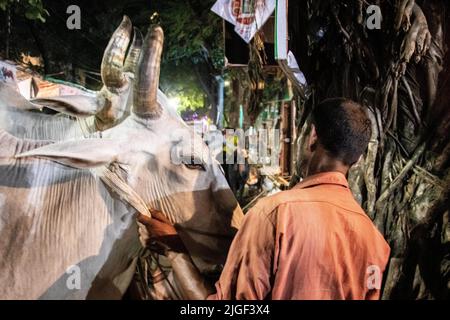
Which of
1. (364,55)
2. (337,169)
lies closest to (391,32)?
(364,55)

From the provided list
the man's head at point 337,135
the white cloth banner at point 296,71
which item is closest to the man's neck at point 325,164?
the man's head at point 337,135

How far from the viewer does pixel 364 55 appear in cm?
394

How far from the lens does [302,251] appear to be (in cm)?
191

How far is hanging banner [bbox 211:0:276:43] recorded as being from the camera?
4.64 metres

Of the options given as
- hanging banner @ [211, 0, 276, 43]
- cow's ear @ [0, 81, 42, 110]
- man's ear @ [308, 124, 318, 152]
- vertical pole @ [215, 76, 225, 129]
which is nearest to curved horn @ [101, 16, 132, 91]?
cow's ear @ [0, 81, 42, 110]

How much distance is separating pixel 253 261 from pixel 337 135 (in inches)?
27.6

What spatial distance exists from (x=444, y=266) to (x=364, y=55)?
1941 millimetres

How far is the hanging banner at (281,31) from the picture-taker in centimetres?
419

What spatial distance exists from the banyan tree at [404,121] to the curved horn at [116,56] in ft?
6.98

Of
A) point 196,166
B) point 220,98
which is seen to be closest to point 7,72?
point 196,166

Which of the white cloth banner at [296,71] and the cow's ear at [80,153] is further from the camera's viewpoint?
the white cloth banner at [296,71]

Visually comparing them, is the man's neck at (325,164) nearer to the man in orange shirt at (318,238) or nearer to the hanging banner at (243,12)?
the man in orange shirt at (318,238)

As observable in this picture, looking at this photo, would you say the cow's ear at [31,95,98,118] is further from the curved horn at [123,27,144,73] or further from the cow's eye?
the cow's eye

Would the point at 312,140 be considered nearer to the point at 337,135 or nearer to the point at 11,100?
the point at 337,135
